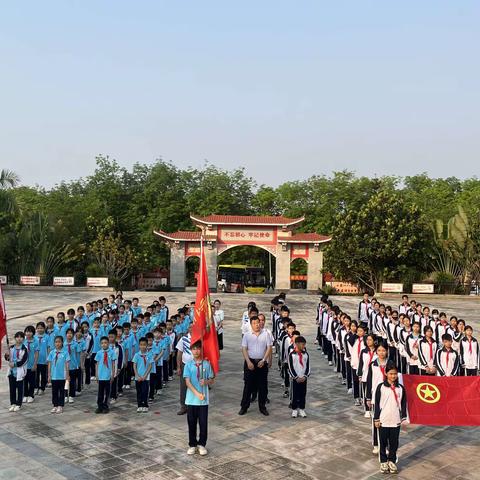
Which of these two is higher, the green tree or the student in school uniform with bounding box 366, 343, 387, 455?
the green tree

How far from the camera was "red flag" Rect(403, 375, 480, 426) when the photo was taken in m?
6.04

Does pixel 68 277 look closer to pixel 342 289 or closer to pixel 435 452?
pixel 342 289

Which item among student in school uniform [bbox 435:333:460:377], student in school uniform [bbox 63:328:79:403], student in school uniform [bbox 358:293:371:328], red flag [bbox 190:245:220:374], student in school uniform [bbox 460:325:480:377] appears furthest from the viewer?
student in school uniform [bbox 358:293:371:328]

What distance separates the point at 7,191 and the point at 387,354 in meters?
27.7

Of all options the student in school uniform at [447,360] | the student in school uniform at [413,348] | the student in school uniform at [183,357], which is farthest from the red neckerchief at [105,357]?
the student in school uniform at [413,348]

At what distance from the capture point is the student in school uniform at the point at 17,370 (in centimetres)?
780

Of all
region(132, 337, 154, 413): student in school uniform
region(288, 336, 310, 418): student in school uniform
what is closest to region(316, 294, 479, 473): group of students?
region(288, 336, 310, 418): student in school uniform

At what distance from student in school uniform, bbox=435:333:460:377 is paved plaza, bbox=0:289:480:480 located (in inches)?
36.0

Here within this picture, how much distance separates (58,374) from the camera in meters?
7.71

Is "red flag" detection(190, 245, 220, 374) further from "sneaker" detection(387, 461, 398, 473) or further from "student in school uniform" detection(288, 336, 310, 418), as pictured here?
"sneaker" detection(387, 461, 398, 473)

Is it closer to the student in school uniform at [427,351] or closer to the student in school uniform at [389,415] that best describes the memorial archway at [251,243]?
the student in school uniform at [427,351]

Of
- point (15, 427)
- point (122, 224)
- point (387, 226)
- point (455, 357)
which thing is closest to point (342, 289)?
point (387, 226)

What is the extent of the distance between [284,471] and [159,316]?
20.4ft

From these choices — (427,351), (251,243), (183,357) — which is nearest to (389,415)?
(183,357)
